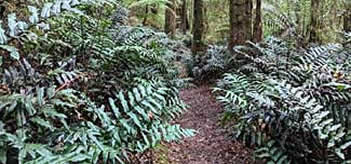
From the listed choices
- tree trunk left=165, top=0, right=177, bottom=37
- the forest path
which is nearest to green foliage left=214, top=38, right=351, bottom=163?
the forest path

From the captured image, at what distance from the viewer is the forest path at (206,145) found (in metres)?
5.29

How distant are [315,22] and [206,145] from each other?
4448mm

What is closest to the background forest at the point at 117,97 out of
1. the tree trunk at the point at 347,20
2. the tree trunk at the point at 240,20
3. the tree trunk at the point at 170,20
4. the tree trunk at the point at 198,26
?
the tree trunk at the point at 240,20

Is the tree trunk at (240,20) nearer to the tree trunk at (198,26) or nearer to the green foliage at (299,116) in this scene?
the tree trunk at (198,26)

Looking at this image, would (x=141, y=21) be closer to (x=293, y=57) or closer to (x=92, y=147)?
(x=293, y=57)

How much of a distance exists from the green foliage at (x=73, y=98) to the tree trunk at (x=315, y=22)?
4.47 metres

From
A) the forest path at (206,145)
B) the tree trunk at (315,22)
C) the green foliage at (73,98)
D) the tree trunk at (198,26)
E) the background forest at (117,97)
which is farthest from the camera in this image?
the tree trunk at (198,26)

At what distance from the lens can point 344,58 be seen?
677cm

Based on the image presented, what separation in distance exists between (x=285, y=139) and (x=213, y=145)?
59.9 inches

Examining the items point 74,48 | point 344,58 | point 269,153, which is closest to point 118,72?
point 74,48

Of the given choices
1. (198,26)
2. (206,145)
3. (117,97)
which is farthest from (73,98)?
(198,26)

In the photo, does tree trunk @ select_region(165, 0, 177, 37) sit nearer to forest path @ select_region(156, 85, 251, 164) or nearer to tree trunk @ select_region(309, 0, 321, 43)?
tree trunk @ select_region(309, 0, 321, 43)

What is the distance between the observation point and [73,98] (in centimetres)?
377

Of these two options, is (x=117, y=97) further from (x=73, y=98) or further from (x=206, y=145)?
(x=206, y=145)
